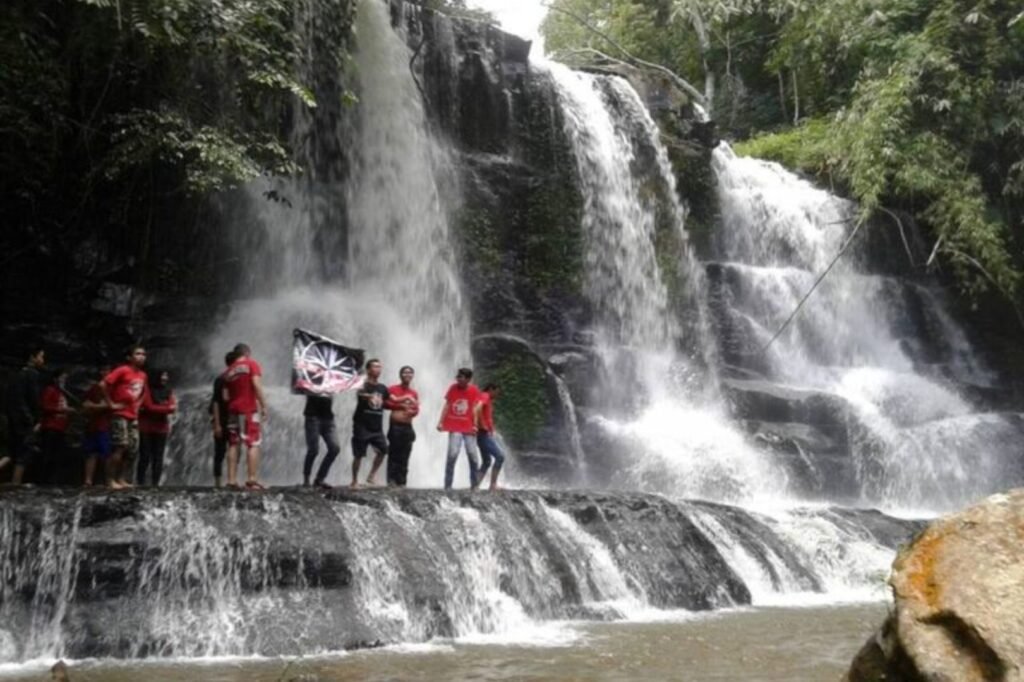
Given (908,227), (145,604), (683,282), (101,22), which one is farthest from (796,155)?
(145,604)

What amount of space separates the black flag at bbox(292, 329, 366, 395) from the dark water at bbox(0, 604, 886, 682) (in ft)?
9.93

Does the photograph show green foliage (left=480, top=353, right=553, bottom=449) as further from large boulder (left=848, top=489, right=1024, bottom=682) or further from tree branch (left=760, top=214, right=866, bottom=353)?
large boulder (left=848, top=489, right=1024, bottom=682)

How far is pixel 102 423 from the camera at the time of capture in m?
8.94

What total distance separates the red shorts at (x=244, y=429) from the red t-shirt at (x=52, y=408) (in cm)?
→ 228

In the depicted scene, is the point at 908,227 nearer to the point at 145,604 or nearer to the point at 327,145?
the point at 327,145

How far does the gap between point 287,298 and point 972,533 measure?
12.6 metres

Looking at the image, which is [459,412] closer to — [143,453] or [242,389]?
[242,389]

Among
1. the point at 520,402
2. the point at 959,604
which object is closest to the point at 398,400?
the point at 520,402

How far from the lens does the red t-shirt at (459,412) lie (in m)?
10.4

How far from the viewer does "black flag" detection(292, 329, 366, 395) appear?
9070 mm

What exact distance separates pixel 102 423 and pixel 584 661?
517 centimetres

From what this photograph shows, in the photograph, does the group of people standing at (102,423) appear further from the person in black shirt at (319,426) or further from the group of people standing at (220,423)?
the person in black shirt at (319,426)

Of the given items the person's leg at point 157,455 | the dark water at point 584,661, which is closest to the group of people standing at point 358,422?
the person's leg at point 157,455

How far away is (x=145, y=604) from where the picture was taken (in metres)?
6.81
